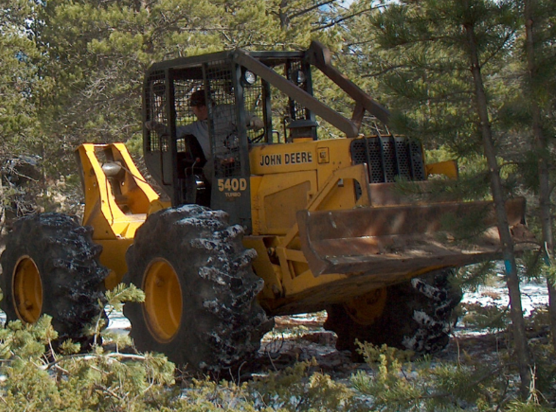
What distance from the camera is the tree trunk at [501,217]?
4.63 meters

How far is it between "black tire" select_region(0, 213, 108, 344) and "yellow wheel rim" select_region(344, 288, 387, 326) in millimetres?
2447

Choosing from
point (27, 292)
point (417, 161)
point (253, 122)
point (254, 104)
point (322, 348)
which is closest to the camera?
point (417, 161)

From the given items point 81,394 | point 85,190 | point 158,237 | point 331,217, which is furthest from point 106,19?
point 81,394

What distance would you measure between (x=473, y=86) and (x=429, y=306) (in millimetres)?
2703

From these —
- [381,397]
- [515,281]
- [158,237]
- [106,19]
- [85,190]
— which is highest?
[106,19]

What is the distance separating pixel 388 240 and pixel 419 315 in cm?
148

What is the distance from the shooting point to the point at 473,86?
16.0 ft

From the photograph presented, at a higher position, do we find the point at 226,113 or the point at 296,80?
the point at 296,80

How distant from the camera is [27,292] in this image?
8.41 meters

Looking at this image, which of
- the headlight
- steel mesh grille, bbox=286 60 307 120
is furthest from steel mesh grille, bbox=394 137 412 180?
the headlight

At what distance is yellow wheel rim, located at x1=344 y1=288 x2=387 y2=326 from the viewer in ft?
24.5

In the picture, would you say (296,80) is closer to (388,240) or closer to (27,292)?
(388,240)

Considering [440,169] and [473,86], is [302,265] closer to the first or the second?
[440,169]

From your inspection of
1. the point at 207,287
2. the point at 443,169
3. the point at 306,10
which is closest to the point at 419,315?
the point at 443,169
